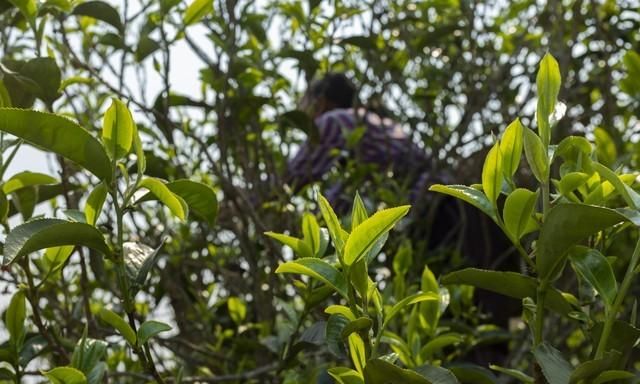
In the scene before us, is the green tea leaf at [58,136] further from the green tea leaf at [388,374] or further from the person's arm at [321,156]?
the person's arm at [321,156]

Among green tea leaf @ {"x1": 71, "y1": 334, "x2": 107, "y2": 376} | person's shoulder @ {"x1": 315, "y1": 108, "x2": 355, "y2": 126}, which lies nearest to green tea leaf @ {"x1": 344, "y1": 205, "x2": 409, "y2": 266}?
green tea leaf @ {"x1": 71, "y1": 334, "x2": 107, "y2": 376}

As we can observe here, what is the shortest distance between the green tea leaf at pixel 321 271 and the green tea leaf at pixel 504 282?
0.16m

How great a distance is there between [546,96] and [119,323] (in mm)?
649

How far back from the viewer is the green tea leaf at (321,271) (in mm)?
1104

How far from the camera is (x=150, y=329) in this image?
1262mm

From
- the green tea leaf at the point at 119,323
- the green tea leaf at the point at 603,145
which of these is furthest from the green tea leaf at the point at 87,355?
the green tea leaf at the point at 603,145

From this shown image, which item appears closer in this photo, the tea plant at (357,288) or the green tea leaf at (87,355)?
the tea plant at (357,288)

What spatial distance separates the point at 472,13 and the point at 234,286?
44.3 inches

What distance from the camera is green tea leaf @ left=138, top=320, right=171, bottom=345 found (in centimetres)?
126

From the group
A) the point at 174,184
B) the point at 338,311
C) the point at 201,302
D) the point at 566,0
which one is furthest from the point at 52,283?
the point at 566,0

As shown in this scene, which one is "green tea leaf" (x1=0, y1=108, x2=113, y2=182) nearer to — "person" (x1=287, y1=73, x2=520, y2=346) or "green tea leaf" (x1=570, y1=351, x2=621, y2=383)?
"green tea leaf" (x1=570, y1=351, x2=621, y2=383)

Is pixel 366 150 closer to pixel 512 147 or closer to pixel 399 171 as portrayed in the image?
pixel 399 171

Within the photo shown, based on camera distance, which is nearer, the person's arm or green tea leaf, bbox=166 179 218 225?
green tea leaf, bbox=166 179 218 225

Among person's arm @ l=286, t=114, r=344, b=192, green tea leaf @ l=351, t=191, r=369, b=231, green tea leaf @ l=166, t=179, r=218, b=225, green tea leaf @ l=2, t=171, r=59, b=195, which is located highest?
person's arm @ l=286, t=114, r=344, b=192
